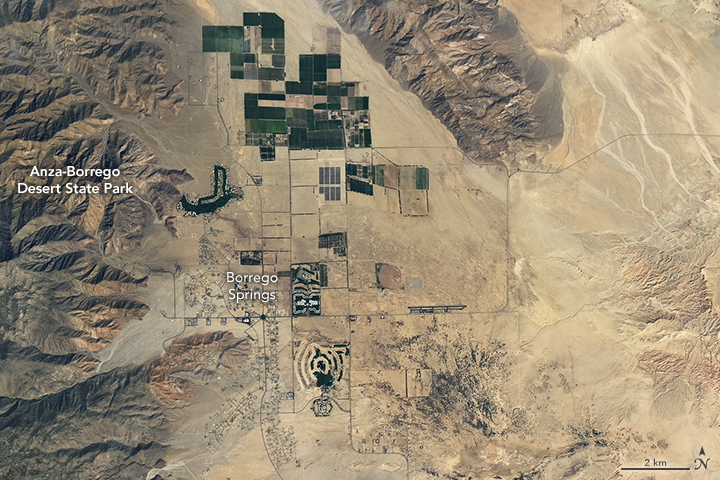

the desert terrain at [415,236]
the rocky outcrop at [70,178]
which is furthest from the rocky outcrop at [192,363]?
the rocky outcrop at [70,178]

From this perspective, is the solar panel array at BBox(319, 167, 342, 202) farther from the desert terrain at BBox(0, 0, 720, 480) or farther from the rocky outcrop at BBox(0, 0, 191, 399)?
the rocky outcrop at BBox(0, 0, 191, 399)

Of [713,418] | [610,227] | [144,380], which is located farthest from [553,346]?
[144,380]

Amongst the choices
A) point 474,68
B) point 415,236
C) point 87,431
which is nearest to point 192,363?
point 87,431

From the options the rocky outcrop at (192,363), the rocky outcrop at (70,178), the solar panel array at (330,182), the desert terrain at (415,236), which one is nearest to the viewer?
the rocky outcrop at (70,178)

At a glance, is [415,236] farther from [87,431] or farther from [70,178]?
[87,431]

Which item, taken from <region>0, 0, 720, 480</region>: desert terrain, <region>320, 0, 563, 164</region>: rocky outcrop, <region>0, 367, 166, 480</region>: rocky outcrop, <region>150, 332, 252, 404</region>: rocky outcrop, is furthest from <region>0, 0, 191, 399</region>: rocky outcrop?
<region>320, 0, 563, 164</region>: rocky outcrop

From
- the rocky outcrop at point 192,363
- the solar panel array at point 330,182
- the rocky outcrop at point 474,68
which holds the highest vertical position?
the rocky outcrop at point 474,68

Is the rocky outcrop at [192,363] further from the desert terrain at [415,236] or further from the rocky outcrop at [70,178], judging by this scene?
the rocky outcrop at [70,178]

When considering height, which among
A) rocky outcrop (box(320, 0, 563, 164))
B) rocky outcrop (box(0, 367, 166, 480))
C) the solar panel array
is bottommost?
rocky outcrop (box(0, 367, 166, 480))

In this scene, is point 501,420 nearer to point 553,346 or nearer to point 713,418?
point 553,346
